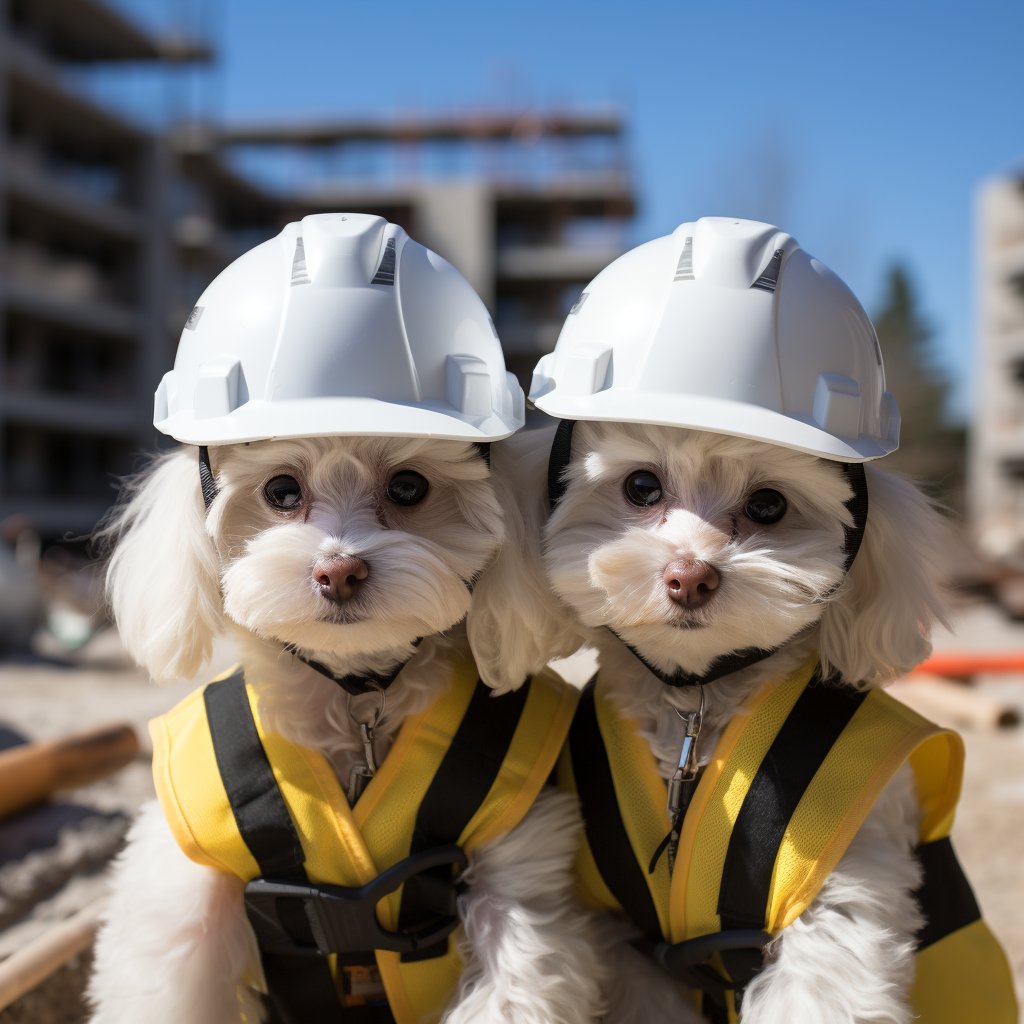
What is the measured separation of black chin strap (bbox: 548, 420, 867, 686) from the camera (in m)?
1.85

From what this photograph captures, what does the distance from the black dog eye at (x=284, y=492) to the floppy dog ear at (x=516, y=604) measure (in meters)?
0.39

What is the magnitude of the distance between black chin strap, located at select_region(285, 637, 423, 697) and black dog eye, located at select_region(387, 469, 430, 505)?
0.28 m

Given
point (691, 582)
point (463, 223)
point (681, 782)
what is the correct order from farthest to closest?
point (463, 223) < point (681, 782) < point (691, 582)

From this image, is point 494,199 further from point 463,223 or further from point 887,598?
point 887,598

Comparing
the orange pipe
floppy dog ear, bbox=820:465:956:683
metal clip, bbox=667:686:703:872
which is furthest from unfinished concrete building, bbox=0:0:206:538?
floppy dog ear, bbox=820:465:956:683

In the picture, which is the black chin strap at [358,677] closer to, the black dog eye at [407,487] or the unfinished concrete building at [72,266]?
the black dog eye at [407,487]

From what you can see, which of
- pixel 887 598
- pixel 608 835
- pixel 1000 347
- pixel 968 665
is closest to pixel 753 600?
pixel 887 598

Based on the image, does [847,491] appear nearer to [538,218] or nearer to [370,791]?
[370,791]

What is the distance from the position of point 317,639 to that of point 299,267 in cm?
71

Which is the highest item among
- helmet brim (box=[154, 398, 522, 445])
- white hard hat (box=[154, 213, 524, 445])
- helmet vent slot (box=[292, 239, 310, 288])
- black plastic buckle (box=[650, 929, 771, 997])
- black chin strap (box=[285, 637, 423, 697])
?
helmet vent slot (box=[292, 239, 310, 288])

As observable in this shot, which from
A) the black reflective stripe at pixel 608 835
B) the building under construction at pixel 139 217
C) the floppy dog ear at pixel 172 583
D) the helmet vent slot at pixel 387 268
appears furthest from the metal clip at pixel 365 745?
the building under construction at pixel 139 217

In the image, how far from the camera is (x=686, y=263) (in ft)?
6.15

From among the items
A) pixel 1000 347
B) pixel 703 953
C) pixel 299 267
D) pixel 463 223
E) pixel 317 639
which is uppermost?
pixel 463 223

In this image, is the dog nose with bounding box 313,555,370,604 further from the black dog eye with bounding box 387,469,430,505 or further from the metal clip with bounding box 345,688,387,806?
the metal clip with bounding box 345,688,387,806
